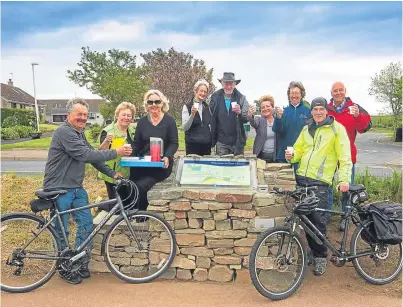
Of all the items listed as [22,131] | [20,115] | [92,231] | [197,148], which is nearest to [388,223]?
[197,148]

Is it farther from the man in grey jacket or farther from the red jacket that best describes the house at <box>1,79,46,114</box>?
the red jacket

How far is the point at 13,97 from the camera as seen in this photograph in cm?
5434

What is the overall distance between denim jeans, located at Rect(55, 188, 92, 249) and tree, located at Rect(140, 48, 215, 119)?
28.1 metres

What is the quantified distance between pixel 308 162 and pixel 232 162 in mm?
948

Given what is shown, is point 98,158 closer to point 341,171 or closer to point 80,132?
point 80,132

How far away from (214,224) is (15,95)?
58.2 metres

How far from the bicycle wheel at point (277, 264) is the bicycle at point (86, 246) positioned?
0.93m

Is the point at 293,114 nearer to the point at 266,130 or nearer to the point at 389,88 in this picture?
the point at 266,130

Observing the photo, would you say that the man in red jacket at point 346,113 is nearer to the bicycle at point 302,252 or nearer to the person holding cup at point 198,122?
the bicycle at point 302,252

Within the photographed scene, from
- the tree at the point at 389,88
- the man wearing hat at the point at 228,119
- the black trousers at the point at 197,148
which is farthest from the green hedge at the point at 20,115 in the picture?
the man wearing hat at the point at 228,119

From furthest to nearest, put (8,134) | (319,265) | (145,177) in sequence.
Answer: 1. (8,134)
2. (145,177)
3. (319,265)

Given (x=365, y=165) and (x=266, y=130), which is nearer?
(x=266, y=130)

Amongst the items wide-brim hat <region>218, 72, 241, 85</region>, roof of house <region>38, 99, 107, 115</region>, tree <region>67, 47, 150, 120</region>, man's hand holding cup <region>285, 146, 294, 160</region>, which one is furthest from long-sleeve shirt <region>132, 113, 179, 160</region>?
roof of house <region>38, 99, 107, 115</region>

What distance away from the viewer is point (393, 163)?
15742 millimetres
